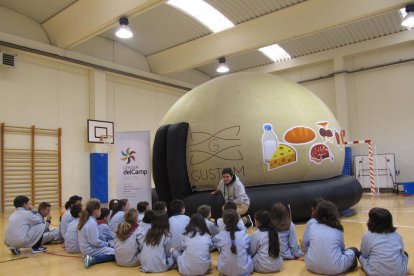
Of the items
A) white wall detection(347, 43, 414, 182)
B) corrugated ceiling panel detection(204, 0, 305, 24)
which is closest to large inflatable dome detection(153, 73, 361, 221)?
corrugated ceiling panel detection(204, 0, 305, 24)

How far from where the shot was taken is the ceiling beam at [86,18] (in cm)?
1041

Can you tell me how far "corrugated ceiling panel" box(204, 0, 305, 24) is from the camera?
38.9 feet

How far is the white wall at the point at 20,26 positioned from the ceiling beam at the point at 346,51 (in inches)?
373

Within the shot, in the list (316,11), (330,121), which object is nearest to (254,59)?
(316,11)

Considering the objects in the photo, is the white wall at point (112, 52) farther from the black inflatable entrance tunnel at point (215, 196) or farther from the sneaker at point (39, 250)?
the sneaker at point (39, 250)

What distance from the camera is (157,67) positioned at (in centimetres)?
1616

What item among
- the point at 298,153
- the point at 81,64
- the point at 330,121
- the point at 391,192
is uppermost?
the point at 81,64

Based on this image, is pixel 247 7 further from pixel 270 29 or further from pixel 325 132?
pixel 325 132

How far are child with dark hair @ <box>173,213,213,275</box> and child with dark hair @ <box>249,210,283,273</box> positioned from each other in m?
0.51

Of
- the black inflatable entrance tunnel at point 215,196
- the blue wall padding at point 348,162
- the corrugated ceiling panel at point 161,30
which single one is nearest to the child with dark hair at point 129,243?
the black inflatable entrance tunnel at point 215,196

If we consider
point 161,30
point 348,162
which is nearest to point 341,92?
point 348,162

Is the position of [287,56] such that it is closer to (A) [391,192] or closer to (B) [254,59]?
(B) [254,59]

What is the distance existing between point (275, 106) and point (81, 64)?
8.38 metres

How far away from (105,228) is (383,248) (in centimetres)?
360
